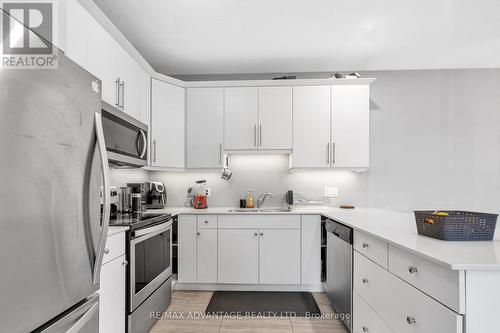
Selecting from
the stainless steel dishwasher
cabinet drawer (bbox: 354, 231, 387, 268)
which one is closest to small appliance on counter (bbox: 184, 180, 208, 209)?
the stainless steel dishwasher

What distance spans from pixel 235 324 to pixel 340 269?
98 centimetres

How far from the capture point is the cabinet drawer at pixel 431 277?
3.03 ft

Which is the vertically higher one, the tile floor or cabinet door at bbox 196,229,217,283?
cabinet door at bbox 196,229,217,283

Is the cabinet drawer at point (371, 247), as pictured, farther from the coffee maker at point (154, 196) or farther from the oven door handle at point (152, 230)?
the coffee maker at point (154, 196)

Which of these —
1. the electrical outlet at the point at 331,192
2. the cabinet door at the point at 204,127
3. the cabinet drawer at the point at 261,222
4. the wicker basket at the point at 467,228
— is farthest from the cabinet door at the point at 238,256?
the wicker basket at the point at 467,228

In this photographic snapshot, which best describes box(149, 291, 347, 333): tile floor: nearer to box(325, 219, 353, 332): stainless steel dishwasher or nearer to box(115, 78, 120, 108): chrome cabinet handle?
box(325, 219, 353, 332): stainless steel dishwasher

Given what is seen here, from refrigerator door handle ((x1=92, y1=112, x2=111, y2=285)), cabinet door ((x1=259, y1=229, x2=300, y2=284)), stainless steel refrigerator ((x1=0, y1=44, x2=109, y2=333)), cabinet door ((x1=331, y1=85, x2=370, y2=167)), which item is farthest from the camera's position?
cabinet door ((x1=331, y1=85, x2=370, y2=167))

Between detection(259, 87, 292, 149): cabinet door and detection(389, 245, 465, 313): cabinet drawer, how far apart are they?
189 cm

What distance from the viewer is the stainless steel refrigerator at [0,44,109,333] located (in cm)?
74

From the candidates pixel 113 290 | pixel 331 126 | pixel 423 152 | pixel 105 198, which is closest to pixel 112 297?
pixel 113 290

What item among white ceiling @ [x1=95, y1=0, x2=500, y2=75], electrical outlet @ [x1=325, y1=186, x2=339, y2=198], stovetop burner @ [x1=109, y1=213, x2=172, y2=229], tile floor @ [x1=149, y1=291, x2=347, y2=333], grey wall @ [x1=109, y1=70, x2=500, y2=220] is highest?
white ceiling @ [x1=95, y1=0, x2=500, y2=75]

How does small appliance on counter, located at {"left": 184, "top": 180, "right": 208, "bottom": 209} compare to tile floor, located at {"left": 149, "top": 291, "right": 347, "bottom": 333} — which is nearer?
tile floor, located at {"left": 149, "top": 291, "right": 347, "bottom": 333}

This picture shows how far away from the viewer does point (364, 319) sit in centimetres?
167

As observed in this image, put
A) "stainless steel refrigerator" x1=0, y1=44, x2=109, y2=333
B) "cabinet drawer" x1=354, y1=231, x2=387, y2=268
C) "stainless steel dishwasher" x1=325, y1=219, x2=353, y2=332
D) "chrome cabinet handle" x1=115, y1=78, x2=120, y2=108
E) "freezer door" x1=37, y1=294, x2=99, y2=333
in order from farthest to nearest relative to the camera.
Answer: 1. "chrome cabinet handle" x1=115, y1=78, x2=120, y2=108
2. "stainless steel dishwasher" x1=325, y1=219, x2=353, y2=332
3. "cabinet drawer" x1=354, y1=231, x2=387, y2=268
4. "freezer door" x1=37, y1=294, x2=99, y2=333
5. "stainless steel refrigerator" x1=0, y1=44, x2=109, y2=333
